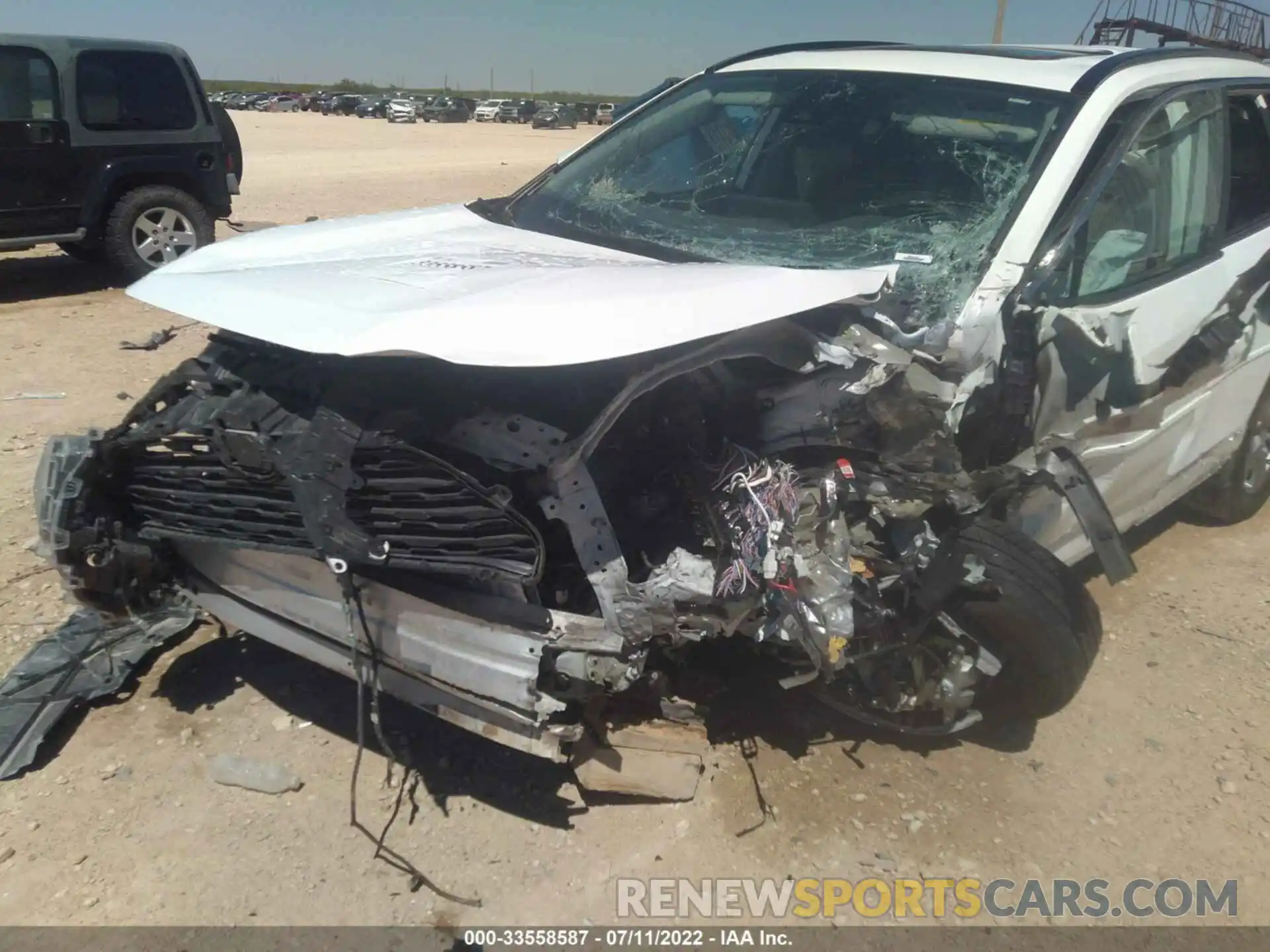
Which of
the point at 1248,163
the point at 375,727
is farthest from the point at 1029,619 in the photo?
the point at 1248,163

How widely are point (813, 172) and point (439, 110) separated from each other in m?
52.5

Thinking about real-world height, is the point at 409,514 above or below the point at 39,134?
below

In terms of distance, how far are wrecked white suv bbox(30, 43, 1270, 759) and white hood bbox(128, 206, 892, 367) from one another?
0.04 feet

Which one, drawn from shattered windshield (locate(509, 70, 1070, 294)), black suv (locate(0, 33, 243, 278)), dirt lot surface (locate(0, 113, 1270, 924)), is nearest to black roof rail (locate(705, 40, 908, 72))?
shattered windshield (locate(509, 70, 1070, 294))

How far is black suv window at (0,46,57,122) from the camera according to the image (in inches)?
301

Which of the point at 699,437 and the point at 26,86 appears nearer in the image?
the point at 699,437

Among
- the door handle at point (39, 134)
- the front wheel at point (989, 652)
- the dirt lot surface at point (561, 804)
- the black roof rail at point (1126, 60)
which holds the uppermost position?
the black roof rail at point (1126, 60)

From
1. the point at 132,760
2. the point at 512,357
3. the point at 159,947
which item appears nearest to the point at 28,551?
the point at 132,760

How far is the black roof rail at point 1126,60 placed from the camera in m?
3.10

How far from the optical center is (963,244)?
9.41ft

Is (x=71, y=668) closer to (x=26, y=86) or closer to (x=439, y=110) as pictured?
(x=26, y=86)

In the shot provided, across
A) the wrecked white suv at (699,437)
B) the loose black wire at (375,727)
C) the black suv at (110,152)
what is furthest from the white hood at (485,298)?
the black suv at (110,152)

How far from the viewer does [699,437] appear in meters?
2.59

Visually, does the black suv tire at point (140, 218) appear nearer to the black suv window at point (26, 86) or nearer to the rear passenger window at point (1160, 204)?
the black suv window at point (26, 86)
